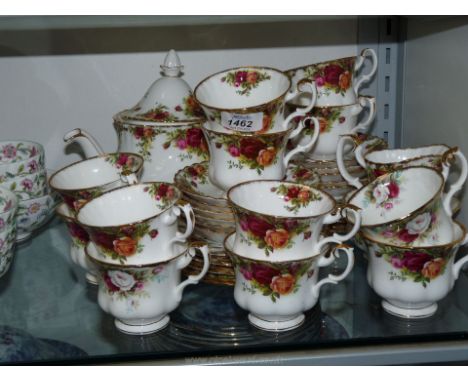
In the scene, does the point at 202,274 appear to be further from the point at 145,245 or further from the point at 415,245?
the point at 415,245

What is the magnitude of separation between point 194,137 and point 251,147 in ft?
0.52

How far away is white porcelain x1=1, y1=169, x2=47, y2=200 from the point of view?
3.75 feet

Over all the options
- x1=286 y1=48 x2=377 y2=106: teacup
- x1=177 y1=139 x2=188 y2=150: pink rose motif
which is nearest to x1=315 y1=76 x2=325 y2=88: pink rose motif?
x1=286 y1=48 x2=377 y2=106: teacup

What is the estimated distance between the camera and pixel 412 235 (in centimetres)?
94

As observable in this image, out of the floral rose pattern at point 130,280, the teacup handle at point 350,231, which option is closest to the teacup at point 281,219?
the teacup handle at point 350,231

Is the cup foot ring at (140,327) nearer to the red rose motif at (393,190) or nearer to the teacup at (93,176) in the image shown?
the teacup at (93,176)

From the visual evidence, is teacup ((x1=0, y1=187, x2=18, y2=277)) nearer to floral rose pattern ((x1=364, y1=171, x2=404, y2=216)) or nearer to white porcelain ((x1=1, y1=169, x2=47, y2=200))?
white porcelain ((x1=1, y1=169, x2=47, y2=200))

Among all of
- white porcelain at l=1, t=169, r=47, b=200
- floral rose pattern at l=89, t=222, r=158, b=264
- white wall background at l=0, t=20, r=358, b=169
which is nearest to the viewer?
floral rose pattern at l=89, t=222, r=158, b=264

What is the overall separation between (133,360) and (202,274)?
131 mm

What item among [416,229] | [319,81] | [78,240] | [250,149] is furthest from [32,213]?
[416,229]

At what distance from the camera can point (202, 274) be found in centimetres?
96

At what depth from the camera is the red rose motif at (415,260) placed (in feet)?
3.05

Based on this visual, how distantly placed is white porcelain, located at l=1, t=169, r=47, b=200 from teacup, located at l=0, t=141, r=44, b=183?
0.03ft
